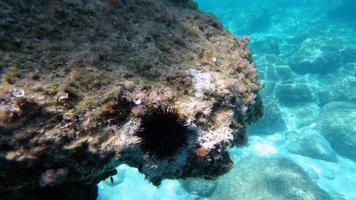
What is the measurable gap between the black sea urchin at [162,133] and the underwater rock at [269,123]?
43.8ft

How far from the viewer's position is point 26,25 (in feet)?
10.2

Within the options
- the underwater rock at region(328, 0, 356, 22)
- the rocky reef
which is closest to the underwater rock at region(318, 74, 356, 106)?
the underwater rock at region(328, 0, 356, 22)

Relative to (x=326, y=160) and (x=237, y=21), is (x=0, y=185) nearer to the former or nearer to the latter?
(x=326, y=160)

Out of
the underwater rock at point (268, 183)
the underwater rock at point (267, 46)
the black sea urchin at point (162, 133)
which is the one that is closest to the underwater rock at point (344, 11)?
the underwater rock at point (267, 46)

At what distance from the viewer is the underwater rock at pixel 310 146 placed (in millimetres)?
14631

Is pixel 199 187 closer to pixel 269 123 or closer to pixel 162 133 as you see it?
pixel 269 123

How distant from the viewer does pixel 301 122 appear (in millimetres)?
16672

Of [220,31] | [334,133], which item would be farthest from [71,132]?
[334,133]

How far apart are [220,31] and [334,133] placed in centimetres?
1362

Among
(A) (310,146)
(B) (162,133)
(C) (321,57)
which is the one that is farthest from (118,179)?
(C) (321,57)

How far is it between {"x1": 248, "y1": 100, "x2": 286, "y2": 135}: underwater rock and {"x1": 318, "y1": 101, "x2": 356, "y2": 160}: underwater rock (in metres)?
2.19

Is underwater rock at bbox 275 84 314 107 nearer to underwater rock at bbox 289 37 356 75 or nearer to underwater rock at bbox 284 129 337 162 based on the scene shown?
underwater rock at bbox 284 129 337 162

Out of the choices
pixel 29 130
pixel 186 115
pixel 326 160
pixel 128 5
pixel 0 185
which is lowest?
pixel 326 160

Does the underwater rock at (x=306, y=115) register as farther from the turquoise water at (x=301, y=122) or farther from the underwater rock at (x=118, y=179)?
the underwater rock at (x=118, y=179)
